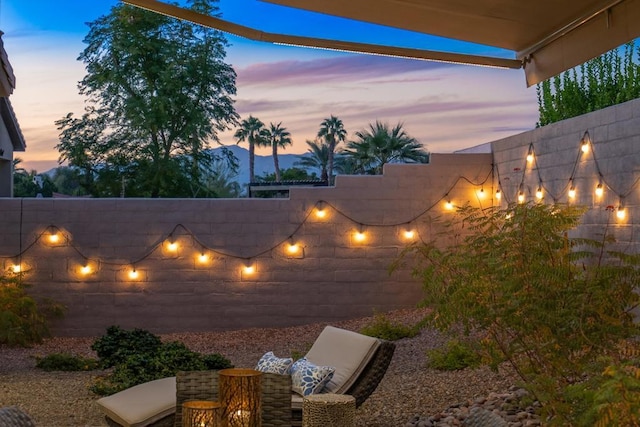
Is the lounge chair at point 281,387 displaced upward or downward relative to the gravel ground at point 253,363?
upward

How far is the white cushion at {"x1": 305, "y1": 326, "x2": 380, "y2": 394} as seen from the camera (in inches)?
252

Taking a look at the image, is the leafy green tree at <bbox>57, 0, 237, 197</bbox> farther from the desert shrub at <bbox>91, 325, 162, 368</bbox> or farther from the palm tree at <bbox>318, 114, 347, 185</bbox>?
the desert shrub at <bbox>91, 325, 162, 368</bbox>

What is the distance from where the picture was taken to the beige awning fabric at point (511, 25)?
3992 millimetres

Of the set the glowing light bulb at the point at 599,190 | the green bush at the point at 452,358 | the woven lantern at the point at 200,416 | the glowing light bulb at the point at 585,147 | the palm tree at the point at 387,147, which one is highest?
the palm tree at the point at 387,147

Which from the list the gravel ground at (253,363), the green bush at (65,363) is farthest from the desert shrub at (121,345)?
the gravel ground at (253,363)

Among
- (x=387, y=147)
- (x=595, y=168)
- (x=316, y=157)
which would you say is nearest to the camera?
(x=595, y=168)

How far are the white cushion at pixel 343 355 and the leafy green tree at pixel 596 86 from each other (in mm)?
10422

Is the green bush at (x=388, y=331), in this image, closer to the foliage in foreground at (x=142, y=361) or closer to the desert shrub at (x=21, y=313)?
the foliage in foreground at (x=142, y=361)

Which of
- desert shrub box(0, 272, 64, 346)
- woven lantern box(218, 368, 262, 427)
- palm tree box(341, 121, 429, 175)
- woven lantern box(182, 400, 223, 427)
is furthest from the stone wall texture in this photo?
palm tree box(341, 121, 429, 175)

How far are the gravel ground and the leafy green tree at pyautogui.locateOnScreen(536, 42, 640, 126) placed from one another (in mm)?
7267

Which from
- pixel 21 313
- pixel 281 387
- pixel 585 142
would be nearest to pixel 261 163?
pixel 21 313

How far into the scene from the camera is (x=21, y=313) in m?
11.3

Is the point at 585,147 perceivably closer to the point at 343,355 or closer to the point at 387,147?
the point at 343,355

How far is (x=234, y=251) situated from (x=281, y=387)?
21.1 ft
